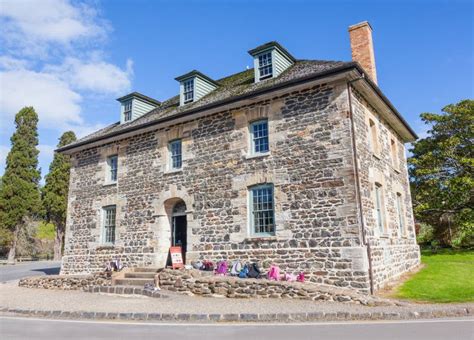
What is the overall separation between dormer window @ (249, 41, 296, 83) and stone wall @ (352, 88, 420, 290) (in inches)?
147

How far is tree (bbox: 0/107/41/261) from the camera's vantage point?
32000 mm

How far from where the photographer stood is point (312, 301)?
9.90 meters

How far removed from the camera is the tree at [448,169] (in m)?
22.2

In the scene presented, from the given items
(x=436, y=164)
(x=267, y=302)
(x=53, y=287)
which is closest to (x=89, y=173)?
(x=53, y=287)

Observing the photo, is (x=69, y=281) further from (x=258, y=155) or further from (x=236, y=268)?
(x=258, y=155)

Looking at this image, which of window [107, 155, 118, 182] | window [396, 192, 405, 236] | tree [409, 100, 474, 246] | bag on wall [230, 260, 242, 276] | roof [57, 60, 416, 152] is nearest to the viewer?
roof [57, 60, 416, 152]

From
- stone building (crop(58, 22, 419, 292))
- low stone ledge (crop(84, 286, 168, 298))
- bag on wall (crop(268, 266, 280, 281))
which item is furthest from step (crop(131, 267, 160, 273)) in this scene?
bag on wall (crop(268, 266, 280, 281))

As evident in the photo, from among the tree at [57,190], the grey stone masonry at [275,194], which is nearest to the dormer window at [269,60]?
the grey stone masonry at [275,194]

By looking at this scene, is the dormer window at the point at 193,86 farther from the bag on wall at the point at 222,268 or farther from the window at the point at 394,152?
the window at the point at 394,152

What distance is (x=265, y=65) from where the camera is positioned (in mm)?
15250

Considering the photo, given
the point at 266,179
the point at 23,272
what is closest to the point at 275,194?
the point at 266,179

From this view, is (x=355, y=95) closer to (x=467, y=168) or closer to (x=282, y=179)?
(x=282, y=179)

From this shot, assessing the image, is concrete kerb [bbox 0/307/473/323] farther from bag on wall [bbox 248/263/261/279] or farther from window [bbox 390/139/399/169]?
window [bbox 390/139/399/169]

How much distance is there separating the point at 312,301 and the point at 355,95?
708 cm
